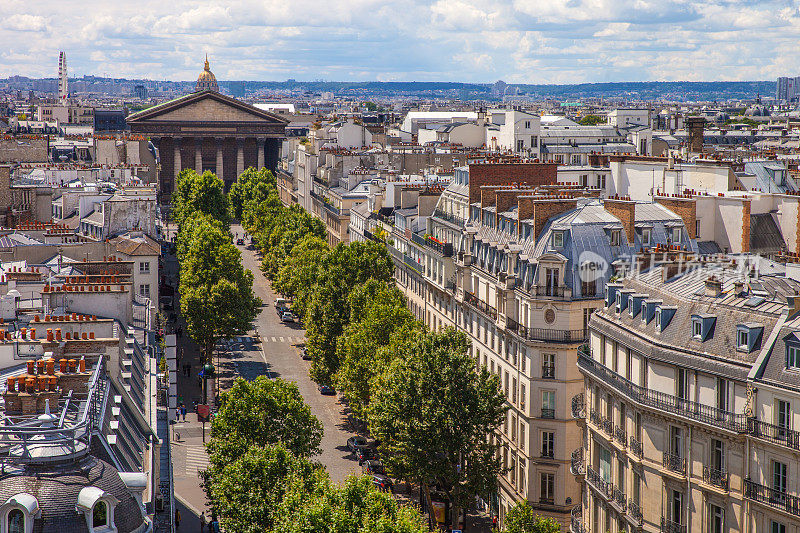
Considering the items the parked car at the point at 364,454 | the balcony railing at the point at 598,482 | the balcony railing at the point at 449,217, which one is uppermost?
the balcony railing at the point at 449,217

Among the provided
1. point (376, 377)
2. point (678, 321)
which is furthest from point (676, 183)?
point (678, 321)

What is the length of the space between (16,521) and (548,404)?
122 feet

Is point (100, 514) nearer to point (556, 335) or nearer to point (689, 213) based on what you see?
point (556, 335)

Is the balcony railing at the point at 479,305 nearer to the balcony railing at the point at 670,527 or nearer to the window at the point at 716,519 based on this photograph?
the balcony railing at the point at 670,527

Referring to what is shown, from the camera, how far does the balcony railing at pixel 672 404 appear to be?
1517 inches

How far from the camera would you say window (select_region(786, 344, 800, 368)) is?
3672 centimetres

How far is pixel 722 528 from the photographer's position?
39250 mm

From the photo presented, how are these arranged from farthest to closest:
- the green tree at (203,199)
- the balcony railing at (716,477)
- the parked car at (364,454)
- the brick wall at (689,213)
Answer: the green tree at (203,199) < the parked car at (364,454) < the brick wall at (689,213) < the balcony railing at (716,477)

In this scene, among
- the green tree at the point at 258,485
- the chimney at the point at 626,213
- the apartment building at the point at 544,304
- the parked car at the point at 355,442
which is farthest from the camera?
the parked car at the point at 355,442

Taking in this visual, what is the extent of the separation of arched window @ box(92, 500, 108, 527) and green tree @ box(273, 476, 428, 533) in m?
11.8

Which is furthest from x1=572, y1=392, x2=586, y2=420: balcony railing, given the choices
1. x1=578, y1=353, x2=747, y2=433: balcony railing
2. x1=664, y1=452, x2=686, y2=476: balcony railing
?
x1=664, y1=452, x2=686, y2=476: balcony railing

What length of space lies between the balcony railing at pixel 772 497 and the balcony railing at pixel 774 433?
5.35 feet

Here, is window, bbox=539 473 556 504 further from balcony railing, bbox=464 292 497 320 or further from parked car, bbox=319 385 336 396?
parked car, bbox=319 385 336 396

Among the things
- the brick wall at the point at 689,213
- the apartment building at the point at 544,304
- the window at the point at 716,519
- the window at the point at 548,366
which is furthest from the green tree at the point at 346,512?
the brick wall at the point at 689,213
